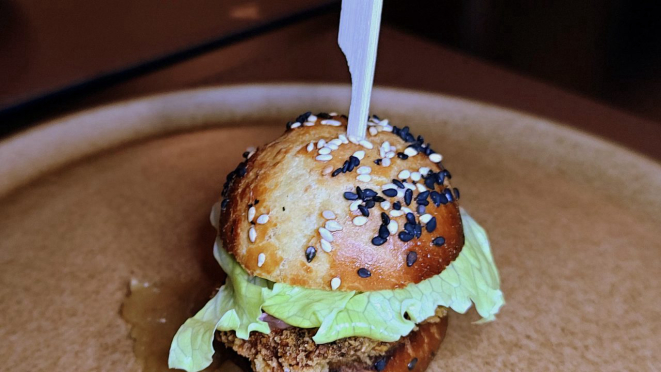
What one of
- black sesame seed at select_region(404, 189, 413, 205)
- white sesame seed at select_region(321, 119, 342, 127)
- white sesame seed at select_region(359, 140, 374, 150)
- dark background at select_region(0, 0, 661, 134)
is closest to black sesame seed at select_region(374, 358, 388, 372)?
black sesame seed at select_region(404, 189, 413, 205)

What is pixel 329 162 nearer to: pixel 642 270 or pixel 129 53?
pixel 642 270

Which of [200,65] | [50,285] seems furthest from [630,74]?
[50,285]

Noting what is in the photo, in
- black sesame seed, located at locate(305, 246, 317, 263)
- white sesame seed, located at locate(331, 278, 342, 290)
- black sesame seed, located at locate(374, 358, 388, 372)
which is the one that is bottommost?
black sesame seed, located at locate(374, 358, 388, 372)

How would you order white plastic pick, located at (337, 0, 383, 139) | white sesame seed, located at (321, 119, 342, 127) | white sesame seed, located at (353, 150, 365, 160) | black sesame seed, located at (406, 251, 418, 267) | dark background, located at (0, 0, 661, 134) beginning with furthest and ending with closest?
dark background, located at (0, 0, 661, 134), white sesame seed, located at (321, 119, 342, 127), white sesame seed, located at (353, 150, 365, 160), black sesame seed, located at (406, 251, 418, 267), white plastic pick, located at (337, 0, 383, 139)

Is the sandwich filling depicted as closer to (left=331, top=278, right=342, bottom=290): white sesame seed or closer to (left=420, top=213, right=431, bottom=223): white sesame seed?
(left=331, top=278, right=342, bottom=290): white sesame seed

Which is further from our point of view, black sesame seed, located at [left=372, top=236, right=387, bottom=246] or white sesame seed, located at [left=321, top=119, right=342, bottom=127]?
white sesame seed, located at [left=321, top=119, right=342, bottom=127]

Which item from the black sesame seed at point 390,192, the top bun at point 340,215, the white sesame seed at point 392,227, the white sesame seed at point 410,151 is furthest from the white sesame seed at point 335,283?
the white sesame seed at point 410,151

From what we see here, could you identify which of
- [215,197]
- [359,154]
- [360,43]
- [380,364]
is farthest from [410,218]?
[215,197]
